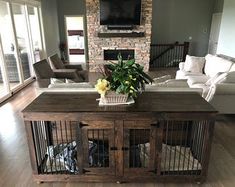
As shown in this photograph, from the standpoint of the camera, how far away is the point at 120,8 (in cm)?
725

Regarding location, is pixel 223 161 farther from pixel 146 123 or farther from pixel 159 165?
pixel 146 123

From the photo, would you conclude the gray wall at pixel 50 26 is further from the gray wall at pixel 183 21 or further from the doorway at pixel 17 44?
the gray wall at pixel 183 21

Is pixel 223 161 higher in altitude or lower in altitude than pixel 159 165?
lower

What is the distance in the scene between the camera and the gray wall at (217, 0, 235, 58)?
5723 mm

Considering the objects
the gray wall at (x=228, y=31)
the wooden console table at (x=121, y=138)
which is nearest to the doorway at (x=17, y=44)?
the wooden console table at (x=121, y=138)

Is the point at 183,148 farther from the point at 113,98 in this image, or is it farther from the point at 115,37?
the point at 115,37

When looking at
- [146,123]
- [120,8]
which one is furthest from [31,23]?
[146,123]

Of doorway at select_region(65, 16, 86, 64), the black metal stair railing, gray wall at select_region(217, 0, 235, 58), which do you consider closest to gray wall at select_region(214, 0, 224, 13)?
the black metal stair railing

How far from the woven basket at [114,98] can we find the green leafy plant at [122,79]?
40 mm

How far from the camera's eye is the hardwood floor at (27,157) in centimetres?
231

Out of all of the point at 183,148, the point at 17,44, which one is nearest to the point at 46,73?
the point at 17,44

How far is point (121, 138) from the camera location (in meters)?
2.05

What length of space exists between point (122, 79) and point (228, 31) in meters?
5.23

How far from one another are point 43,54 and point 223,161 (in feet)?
22.1
